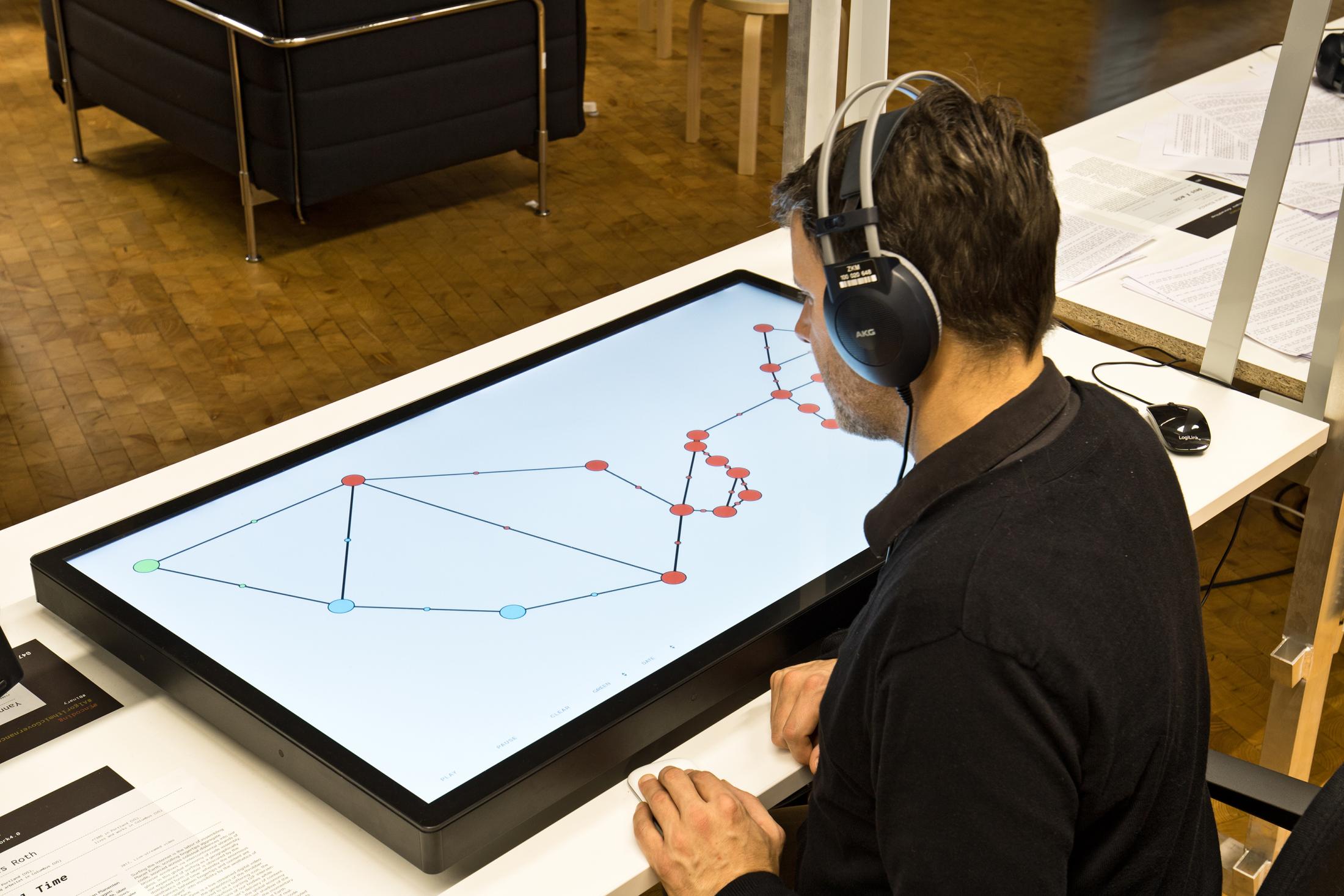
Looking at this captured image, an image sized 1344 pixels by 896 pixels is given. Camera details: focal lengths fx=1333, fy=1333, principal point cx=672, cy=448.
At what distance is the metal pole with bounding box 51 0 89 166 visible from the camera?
4324mm

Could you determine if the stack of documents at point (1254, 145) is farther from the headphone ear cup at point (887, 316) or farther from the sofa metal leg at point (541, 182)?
the sofa metal leg at point (541, 182)

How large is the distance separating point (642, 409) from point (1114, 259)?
1.01 m

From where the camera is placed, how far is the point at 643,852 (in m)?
1.16

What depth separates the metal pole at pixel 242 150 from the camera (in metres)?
3.65

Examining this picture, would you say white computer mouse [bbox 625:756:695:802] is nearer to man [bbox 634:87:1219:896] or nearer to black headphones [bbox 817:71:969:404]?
man [bbox 634:87:1219:896]

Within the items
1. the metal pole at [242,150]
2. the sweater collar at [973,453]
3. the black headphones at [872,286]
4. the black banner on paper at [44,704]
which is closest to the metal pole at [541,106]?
the metal pole at [242,150]

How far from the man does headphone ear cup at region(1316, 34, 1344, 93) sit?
1.99 meters

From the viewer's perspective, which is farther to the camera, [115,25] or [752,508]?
[115,25]

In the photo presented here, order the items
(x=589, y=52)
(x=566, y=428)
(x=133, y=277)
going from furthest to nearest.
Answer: (x=589, y=52) → (x=133, y=277) → (x=566, y=428)

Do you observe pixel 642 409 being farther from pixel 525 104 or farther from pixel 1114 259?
pixel 525 104

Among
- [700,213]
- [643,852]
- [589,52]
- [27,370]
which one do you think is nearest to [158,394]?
[27,370]

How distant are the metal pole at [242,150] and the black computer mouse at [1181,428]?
280 centimetres

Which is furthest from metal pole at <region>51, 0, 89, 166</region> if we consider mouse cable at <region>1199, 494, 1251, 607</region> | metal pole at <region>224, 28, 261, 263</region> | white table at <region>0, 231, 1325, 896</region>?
mouse cable at <region>1199, 494, 1251, 607</region>

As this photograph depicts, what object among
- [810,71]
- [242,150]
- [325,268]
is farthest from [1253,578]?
[242,150]
